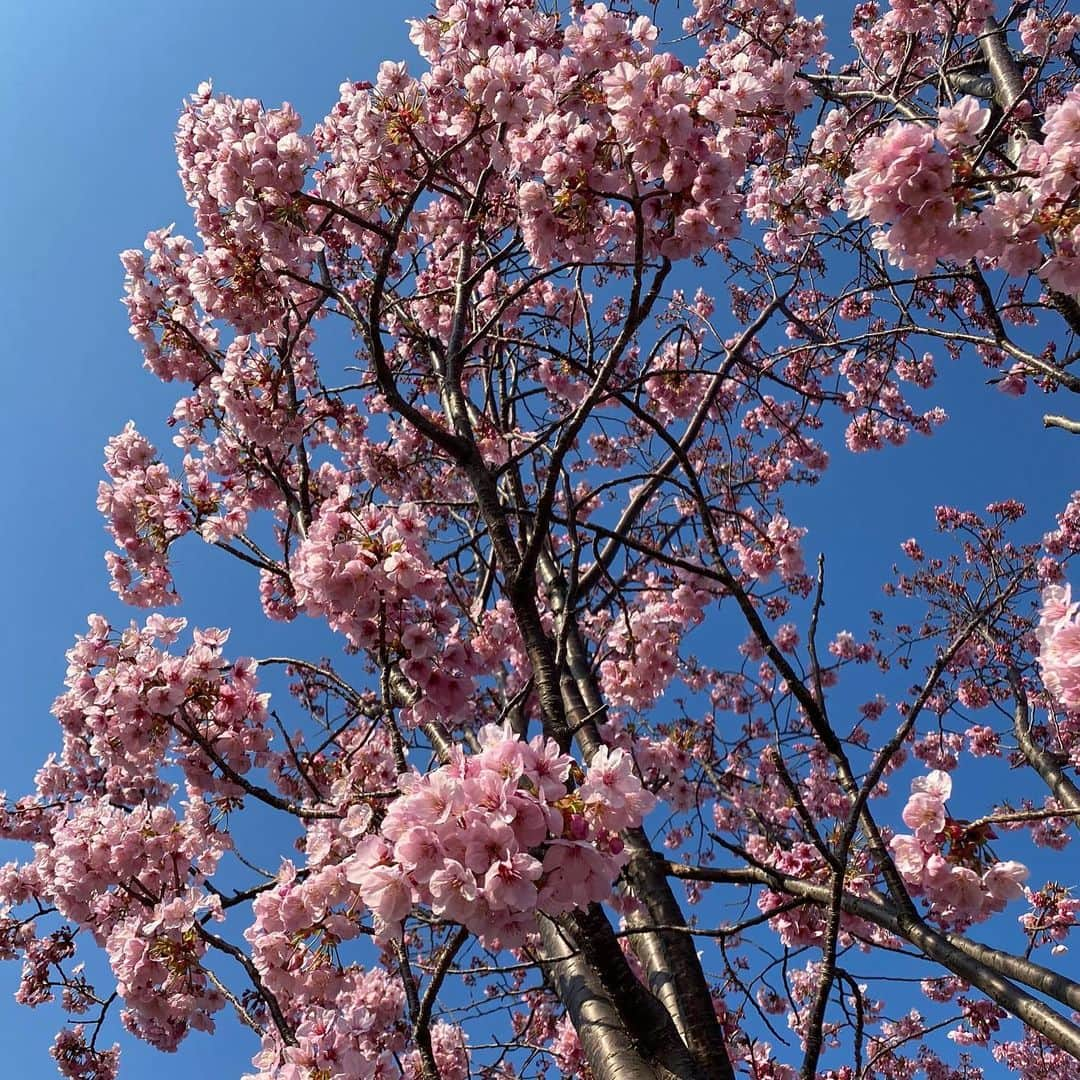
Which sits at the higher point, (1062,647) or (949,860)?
(1062,647)

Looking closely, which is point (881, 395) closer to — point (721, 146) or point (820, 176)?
point (820, 176)

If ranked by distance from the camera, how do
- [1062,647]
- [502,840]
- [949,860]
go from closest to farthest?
[502,840] < [1062,647] < [949,860]

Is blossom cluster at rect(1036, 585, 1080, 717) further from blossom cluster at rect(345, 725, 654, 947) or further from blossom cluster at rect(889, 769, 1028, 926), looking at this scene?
blossom cluster at rect(345, 725, 654, 947)

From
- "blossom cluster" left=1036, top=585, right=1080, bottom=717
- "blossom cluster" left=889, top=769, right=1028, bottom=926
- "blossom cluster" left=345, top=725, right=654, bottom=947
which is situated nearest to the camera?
"blossom cluster" left=345, top=725, right=654, bottom=947

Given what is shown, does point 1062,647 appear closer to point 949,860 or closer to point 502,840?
point 949,860

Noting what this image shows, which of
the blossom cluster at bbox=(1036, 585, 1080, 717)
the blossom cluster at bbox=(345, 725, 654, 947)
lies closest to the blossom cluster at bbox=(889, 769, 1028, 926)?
the blossom cluster at bbox=(1036, 585, 1080, 717)

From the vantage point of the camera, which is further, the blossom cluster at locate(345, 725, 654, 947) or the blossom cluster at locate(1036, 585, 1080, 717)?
the blossom cluster at locate(1036, 585, 1080, 717)

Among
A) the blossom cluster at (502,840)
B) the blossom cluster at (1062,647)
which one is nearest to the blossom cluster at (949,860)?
the blossom cluster at (1062,647)

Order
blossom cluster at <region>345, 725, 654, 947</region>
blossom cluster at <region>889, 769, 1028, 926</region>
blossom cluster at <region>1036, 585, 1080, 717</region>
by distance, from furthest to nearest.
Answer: blossom cluster at <region>889, 769, 1028, 926</region>
blossom cluster at <region>1036, 585, 1080, 717</region>
blossom cluster at <region>345, 725, 654, 947</region>

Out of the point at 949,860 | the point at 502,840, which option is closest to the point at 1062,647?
the point at 949,860

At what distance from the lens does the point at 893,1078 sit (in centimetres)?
793

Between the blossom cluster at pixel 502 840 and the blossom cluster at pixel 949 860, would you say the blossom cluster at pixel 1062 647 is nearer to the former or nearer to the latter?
the blossom cluster at pixel 949 860

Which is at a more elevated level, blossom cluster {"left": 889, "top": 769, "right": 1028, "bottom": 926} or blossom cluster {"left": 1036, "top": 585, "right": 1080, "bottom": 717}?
blossom cluster {"left": 1036, "top": 585, "right": 1080, "bottom": 717}

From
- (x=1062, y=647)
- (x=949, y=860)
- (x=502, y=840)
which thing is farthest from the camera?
(x=949, y=860)
